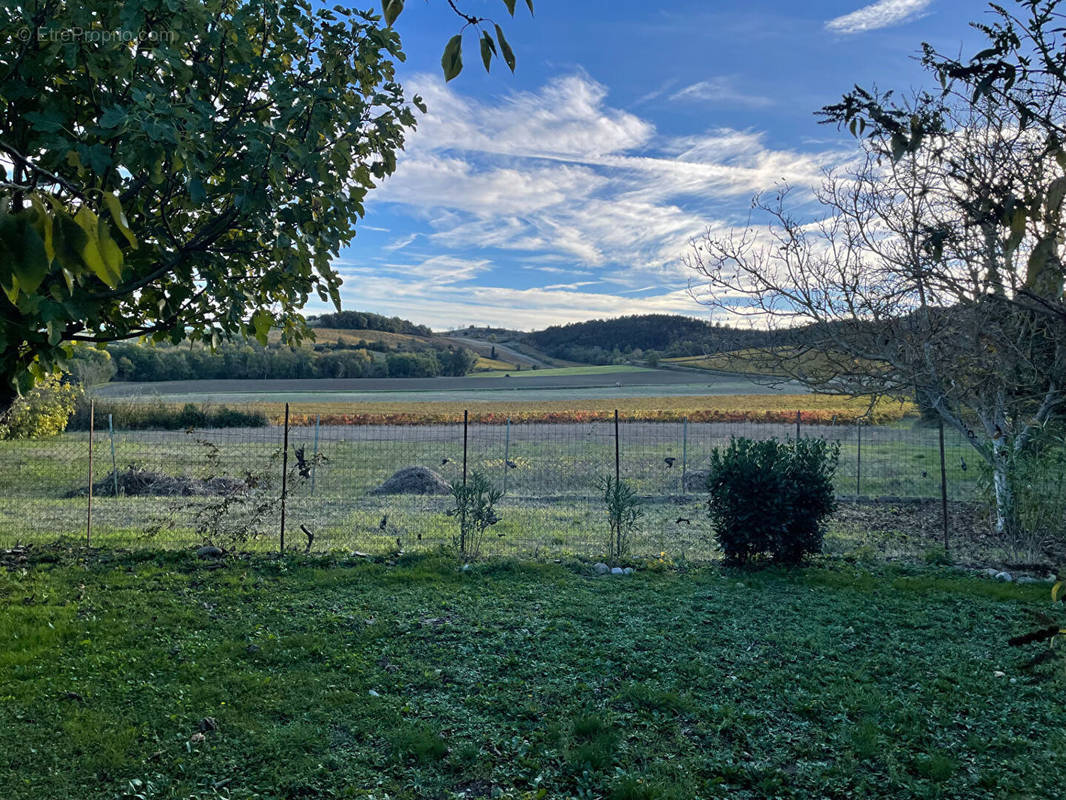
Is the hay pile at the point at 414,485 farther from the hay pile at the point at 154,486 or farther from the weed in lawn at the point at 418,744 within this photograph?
the weed in lawn at the point at 418,744

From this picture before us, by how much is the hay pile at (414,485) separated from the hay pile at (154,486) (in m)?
3.21

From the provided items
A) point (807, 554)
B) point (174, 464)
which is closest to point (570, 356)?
point (174, 464)

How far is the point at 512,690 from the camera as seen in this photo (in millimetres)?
4473

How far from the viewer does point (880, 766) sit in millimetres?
3615

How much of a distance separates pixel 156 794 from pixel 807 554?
7122 millimetres

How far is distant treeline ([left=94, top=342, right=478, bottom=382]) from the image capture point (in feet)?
166

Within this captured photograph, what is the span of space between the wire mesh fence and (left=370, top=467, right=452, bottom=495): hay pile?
37mm

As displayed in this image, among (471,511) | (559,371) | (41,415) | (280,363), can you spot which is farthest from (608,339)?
(471,511)

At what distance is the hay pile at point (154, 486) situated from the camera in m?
14.9

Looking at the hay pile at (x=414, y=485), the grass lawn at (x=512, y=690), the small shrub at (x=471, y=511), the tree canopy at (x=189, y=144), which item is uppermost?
the tree canopy at (x=189, y=144)

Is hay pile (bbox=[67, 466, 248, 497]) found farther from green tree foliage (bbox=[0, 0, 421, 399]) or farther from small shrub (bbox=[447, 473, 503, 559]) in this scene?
green tree foliage (bbox=[0, 0, 421, 399])

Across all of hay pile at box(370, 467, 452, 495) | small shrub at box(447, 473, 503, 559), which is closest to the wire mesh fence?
hay pile at box(370, 467, 452, 495)

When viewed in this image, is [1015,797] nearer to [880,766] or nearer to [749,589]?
[880,766]

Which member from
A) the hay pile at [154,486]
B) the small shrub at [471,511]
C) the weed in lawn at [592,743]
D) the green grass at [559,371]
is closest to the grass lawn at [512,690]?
the weed in lawn at [592,743]
